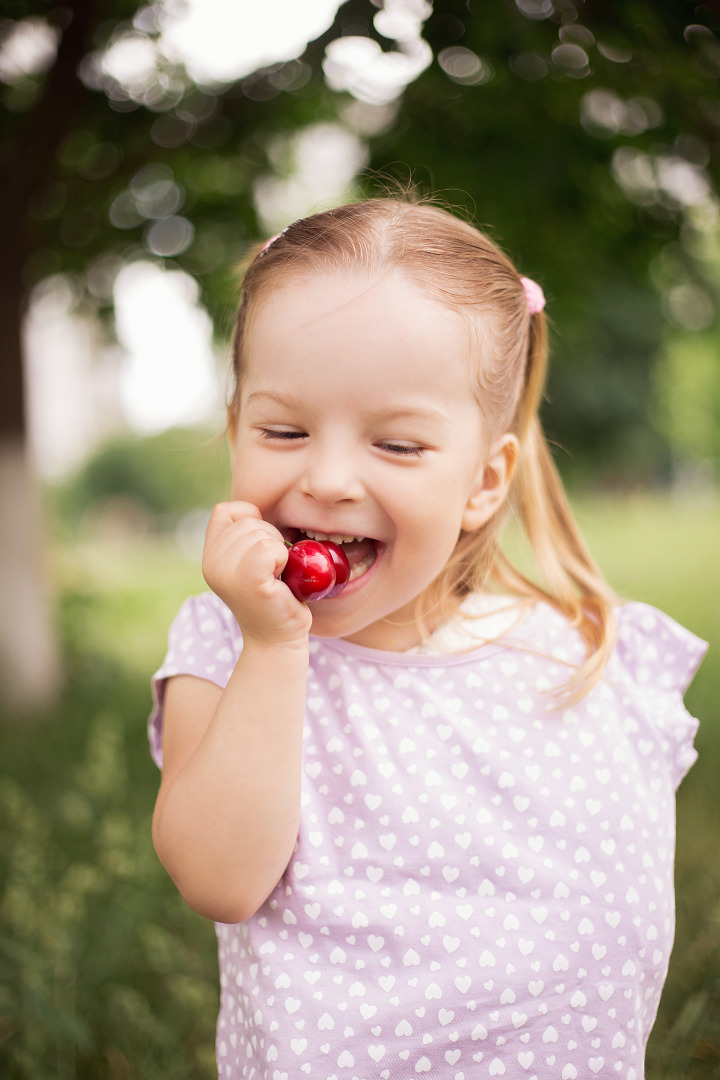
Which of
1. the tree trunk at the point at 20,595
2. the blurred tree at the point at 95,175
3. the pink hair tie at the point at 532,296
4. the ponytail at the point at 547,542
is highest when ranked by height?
the pink hair tie at the point at 532,296

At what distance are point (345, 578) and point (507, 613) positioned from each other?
447mm

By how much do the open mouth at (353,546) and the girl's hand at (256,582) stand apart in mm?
99

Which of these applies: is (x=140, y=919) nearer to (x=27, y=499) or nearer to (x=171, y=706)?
(x=171, y=706)

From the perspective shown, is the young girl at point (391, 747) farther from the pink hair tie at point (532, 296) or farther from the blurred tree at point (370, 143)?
the blurred tree at point (370, 143)

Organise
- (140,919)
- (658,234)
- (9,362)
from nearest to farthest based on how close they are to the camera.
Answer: (140,919) → (658,234) → (9,362)

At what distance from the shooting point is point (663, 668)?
5.45ft

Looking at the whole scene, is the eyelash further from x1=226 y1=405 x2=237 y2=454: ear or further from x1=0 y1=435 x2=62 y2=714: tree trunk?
x1=0 y1=435 x2=62 y2=714: tree trunk

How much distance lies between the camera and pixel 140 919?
2768 millimetres

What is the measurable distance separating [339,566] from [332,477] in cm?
13

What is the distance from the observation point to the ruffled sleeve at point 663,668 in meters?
1.58

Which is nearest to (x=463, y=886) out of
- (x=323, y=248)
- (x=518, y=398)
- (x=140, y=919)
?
(x=518, y=398)

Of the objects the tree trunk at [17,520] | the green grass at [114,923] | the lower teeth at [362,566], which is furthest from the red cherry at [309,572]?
the tree trunk at [17,520]

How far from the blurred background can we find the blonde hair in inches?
14.2

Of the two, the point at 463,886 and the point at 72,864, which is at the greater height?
the point at 463,886
